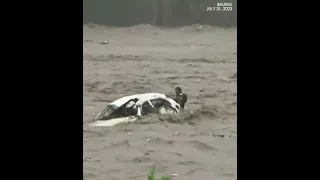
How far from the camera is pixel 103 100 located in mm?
2875

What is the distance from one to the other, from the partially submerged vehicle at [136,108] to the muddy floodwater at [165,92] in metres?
0.03

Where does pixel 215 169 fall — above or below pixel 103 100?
below

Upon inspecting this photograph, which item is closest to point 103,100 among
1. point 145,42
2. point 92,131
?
point 92,131

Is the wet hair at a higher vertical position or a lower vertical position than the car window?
higher

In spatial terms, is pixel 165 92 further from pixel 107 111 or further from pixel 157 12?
pixel 157 12

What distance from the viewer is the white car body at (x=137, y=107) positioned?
9.32ft

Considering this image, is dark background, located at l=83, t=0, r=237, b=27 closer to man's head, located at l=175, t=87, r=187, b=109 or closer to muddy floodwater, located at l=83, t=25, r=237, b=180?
muddy floodwater, located at l=83, t=25, r=237, b=180

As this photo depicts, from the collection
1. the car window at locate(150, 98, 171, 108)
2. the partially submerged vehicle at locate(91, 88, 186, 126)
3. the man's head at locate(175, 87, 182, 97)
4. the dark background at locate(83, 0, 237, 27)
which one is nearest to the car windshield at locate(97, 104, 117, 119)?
the partially submerged vehicle at locate(91, 88, 186, 126)

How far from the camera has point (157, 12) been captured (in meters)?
2.89

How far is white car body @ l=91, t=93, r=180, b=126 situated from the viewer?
9.32 feet

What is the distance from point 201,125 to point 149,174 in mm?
455

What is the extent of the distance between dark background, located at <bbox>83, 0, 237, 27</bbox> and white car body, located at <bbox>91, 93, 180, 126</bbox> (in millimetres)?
487
